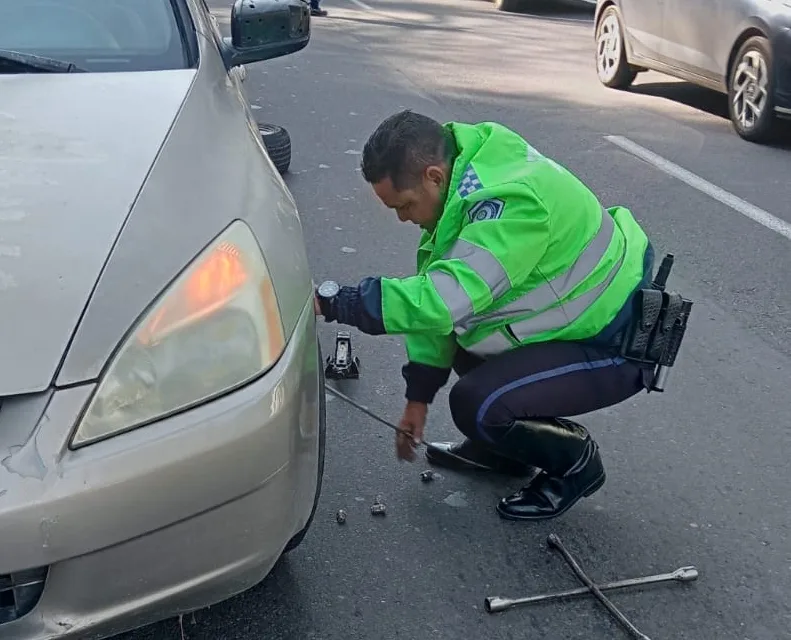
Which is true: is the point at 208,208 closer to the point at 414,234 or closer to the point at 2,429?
the point at 2,429

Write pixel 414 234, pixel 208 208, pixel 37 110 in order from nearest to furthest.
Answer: pixel 208 208
pixel 37 110
pixel 414 234

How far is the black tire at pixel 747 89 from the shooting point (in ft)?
23.7

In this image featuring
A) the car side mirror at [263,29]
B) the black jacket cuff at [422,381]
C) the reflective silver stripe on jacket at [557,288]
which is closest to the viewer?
the reflective silver stripe on jacket at [557,288]

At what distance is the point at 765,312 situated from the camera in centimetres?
442

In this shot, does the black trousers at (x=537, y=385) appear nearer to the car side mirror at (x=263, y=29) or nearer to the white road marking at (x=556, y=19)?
the car side mirror at (x=263, y=29)

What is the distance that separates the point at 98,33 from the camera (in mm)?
2994

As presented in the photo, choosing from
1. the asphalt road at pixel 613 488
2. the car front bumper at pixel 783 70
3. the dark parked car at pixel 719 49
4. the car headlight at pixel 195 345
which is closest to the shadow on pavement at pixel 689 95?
the dark parked car at pixel 719 49

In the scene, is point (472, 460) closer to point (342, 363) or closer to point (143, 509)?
point (342, 363)

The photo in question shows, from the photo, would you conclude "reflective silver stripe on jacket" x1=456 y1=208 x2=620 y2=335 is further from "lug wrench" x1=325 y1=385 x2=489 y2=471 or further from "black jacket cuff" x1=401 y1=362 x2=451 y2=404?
"lug wrench" x1=325 y1=385 x2=489 y2=471

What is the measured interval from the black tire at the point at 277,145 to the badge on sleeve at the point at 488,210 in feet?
11.4

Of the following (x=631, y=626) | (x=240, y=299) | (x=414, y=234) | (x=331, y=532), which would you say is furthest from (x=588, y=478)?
(x=414, y=234)

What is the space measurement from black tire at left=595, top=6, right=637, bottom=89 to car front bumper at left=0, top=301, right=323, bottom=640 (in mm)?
7800

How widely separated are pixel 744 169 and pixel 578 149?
1.05 m

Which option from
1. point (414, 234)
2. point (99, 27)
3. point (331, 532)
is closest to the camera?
point (331, 532)
